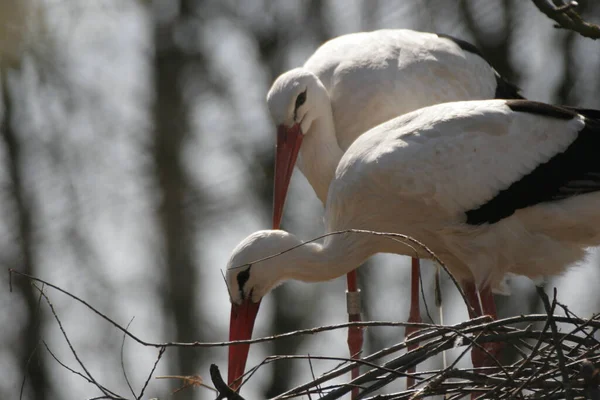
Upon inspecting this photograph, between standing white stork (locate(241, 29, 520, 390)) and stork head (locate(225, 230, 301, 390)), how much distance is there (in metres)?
0.73

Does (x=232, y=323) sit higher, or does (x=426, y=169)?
(x=426, y=169)

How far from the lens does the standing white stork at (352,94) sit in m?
8.20

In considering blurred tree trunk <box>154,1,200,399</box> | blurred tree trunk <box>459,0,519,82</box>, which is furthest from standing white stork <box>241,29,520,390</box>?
blurred tree trunk <box>154,1,200,399</box>

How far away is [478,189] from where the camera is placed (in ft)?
23.2

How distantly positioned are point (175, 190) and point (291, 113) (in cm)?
691

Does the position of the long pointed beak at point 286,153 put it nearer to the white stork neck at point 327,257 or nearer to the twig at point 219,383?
the white stork neck at point 327,257

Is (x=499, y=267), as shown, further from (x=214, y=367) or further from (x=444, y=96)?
(x=214, y=367)

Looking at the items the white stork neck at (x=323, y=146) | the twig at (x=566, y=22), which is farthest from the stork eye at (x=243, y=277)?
the twig at (x=566, y=22)

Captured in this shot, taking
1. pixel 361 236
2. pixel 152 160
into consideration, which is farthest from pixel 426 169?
pixel 152 160

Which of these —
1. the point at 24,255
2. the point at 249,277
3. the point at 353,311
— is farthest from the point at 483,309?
the point at 24,255

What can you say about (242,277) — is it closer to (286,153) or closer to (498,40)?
(286,153)

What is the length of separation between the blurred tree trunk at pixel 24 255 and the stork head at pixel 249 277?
6742 mm

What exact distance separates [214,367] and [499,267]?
2.77m

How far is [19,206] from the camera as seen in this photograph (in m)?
14.8
